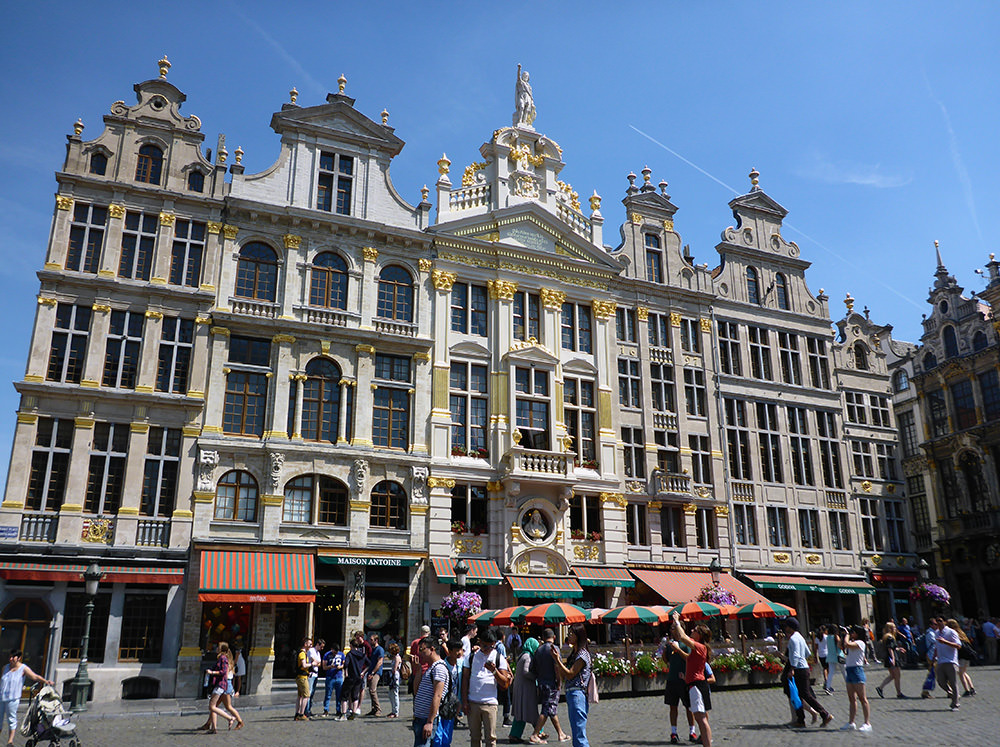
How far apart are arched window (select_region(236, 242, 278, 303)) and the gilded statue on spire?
13.5 metres

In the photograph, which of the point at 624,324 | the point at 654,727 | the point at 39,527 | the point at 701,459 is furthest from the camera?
the point at 624,324

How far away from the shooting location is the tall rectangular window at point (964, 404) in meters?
45.7

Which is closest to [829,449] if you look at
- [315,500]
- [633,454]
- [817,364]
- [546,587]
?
[817,364]

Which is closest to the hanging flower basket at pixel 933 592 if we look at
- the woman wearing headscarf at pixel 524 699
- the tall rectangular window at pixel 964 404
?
the tall rectangular window at pixel 964 404

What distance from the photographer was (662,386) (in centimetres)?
3794

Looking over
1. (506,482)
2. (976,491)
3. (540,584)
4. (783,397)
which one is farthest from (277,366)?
(976,491)

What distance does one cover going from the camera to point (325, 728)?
706 inches

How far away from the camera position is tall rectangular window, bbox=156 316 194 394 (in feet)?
93.9

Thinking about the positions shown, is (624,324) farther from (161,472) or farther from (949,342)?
(949,342)

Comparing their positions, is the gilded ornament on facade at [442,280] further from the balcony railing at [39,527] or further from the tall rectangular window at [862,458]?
the tall rectangular window at [862,458]

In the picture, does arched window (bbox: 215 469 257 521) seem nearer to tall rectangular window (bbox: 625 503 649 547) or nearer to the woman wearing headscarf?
tall rectangular window (bbox: 625 503 649 547)

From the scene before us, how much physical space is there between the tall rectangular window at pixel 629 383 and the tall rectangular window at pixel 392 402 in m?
10.1

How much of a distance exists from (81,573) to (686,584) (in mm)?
22530

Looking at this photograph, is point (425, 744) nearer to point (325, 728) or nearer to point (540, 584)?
point (325, 728)
